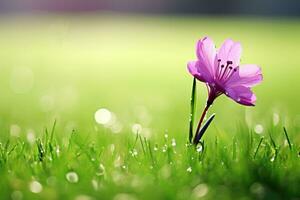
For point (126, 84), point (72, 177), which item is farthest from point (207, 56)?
point (126, 84)

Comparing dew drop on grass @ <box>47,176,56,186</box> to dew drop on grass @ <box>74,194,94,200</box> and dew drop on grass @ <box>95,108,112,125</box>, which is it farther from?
dew drop on grass @ <box>95,108,112,125</box>

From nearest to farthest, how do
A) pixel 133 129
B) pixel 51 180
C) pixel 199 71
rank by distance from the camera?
pixel 51 180
pixel 199 71
pixel 133 129

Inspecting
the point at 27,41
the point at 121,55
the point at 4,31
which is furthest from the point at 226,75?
the point at 4,31

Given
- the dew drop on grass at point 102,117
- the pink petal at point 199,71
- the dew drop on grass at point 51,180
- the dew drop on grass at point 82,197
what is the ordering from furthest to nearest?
the dew drop on grass at point 102,117 → the pink petal at point 199,71 → the dew drop on grass at point 51,180 → the dew drop on grass at point 82,197

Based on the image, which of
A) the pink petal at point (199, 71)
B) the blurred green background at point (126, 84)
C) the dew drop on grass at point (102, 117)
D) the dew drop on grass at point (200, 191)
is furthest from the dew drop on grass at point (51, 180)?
the dew drop on grass at point (102, 117)

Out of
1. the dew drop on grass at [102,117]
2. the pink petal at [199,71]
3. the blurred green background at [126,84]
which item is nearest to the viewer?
the pink petal at [199,71]

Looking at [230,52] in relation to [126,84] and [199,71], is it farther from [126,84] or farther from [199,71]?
[126,84]

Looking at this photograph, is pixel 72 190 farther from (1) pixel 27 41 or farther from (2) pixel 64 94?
(1) pixel 27 41

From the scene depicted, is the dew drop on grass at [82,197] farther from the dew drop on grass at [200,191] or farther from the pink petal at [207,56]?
the pink petal at [207,56]
